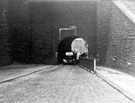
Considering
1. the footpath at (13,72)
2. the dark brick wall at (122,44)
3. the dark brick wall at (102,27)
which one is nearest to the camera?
the footpath at (13,72)

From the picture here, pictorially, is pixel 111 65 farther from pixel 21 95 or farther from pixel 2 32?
pixel 21 95

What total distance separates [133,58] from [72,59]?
23.3 m

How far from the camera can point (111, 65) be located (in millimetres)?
21547

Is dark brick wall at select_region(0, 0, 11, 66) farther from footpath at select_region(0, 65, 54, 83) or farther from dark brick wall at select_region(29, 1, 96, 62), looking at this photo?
footpath at select_region(0, 65, 54, 83)

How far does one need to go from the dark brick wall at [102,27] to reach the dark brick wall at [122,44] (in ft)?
6.91

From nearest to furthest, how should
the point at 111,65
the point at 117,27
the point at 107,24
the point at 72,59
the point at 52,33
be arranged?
the point at 117,27, the point at 111,65, the point at 107,24, the point at 52,33, the point at 72,59

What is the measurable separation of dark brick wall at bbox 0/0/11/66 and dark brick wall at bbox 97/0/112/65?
9.08 m

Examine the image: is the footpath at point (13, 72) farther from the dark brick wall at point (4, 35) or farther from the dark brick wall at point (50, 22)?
the dark brick wall at point (50, 22)

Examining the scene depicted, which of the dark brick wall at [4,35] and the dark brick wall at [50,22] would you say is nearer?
the dark brick wall at [4,35]

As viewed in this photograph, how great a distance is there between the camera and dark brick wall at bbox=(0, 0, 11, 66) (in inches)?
908

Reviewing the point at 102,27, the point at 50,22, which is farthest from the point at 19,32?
the point at 102,27

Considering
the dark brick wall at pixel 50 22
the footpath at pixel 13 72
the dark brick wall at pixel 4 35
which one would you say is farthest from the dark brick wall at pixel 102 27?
the dark brick wall at pixel 4 35

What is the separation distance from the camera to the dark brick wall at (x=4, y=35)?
23059 millimetres

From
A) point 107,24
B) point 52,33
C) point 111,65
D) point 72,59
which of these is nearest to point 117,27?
point 111,65
